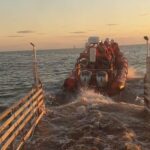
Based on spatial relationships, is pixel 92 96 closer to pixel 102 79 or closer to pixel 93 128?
pixel 102 79

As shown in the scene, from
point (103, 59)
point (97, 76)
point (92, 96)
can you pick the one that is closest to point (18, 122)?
point (92, 96)

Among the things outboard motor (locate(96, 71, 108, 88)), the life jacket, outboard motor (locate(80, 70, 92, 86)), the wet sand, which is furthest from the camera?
the life jacket

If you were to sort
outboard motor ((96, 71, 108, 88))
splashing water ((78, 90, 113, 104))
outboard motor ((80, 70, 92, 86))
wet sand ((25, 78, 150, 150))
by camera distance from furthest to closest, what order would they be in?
1. outboard motor ((80, 70, 92, 86))
2. outboard motor ((96, 71, 108, 88))
3. splashing water ((78, 90, 113, 104))
4. wet sand ((25, 78, 150, 150))

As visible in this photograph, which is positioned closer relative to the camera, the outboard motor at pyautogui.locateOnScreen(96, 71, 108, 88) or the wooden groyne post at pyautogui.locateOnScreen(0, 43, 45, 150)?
the wooden groyne post at pyautogui.locateOnScreen(0, 43, 45, 150)

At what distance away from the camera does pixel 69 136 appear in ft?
38.3

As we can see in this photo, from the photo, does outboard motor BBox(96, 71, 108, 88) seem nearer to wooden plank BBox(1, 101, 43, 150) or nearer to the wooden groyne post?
the wooden groyne post

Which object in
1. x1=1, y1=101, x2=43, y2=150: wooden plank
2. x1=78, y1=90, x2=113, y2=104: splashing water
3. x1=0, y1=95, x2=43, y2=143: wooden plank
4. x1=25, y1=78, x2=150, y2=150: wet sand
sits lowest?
x1=78, y1=90, x2=113, y2=104: splashing water

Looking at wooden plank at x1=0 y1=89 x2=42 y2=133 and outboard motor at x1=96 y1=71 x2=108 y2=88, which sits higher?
wooden plank at x1=0 y1=89 x2=42 y2=133

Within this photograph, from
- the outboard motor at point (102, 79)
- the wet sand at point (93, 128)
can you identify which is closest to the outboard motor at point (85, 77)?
the outboard motor at point (102, 79)

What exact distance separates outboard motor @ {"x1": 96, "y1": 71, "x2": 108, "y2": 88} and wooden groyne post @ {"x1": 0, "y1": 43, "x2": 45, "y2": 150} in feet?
27.3

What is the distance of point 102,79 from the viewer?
74.4ft

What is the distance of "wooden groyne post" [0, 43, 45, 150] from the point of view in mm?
9086

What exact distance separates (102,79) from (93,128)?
10.4m

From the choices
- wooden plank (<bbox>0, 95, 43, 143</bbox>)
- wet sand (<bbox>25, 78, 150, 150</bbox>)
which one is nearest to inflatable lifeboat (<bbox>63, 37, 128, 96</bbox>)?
wet sand (<bbox>25, 78, 150, 150</bbox>)
